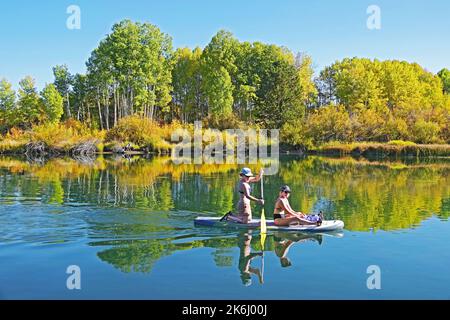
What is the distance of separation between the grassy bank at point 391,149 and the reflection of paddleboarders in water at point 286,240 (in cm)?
3965

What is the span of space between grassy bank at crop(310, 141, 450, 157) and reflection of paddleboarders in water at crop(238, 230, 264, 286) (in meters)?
40.3

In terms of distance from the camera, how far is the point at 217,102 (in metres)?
56.8

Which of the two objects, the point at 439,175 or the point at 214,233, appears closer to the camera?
the point at 214,233

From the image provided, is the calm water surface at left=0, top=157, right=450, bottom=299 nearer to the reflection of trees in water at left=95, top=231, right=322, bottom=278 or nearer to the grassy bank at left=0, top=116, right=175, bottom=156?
the reflection of trees in water at left=95, top=231, right=322, bottom=278

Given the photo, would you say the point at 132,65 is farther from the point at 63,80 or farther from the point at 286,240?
the point at 286,240

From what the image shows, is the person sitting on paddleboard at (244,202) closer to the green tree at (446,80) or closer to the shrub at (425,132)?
the shrub at (425,132)

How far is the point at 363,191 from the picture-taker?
21328 millimetres

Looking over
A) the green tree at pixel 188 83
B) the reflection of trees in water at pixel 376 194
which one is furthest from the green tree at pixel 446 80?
the reflection of trees in water at pixel 376 194

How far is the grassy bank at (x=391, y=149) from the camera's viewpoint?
1941 inches

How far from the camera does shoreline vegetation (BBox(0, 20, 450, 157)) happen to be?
50.8 metres

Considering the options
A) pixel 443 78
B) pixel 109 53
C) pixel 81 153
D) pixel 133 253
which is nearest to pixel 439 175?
pixel 133 253

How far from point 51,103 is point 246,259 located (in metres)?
55.4
